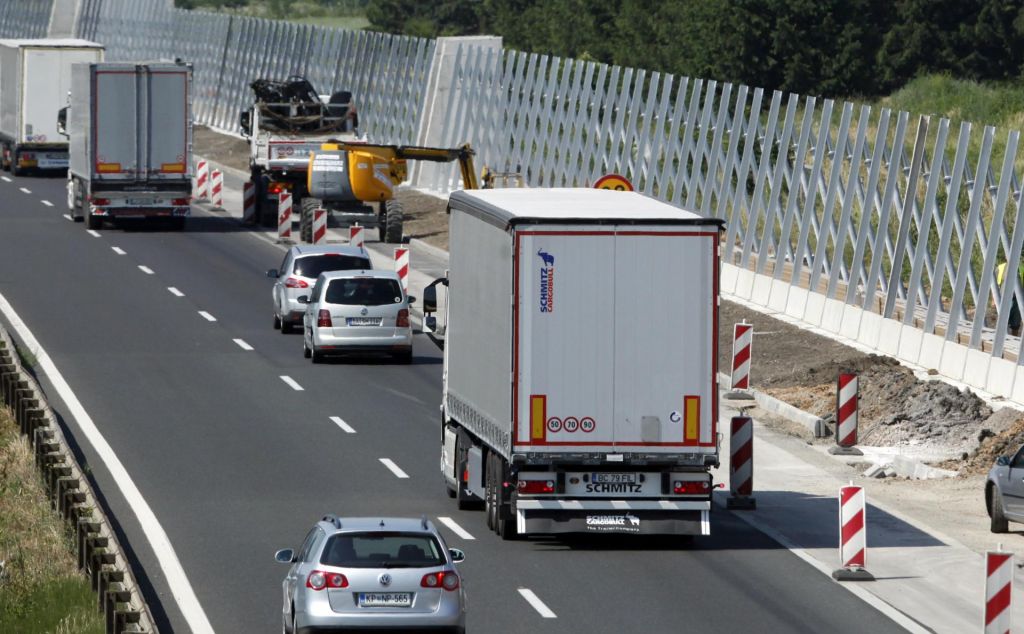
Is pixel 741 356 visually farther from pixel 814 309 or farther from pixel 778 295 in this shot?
pixel 778 295

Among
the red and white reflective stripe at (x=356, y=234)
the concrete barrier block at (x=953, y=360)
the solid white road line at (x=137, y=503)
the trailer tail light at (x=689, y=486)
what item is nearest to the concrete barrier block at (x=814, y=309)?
the concrete barrier block at (x=953, y=360)

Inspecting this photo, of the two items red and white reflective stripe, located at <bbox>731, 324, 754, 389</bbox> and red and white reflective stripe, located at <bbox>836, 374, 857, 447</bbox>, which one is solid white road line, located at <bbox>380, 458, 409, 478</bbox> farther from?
red and white reflective stripe, located at <bbox>731, 324, 754, 389</bbox>

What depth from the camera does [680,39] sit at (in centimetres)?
10575

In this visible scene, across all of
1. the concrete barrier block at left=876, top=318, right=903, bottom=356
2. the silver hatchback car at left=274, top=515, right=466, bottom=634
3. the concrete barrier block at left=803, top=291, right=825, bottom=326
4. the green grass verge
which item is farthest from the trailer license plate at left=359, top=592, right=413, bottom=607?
the concrete barrier block at left=803, top=291, right=825, bottom=326

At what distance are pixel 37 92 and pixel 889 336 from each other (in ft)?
137

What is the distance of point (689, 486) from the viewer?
2312cm

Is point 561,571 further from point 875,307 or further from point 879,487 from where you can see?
point 875,307

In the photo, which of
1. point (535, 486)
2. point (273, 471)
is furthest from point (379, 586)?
point (273, 471)

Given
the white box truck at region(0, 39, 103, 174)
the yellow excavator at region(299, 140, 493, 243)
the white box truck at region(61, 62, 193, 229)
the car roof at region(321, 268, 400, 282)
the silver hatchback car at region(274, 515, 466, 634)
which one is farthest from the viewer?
the white box truck at region(0, 39, 103, 174)

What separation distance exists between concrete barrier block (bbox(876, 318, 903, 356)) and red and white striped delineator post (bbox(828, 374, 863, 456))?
6.25 metres

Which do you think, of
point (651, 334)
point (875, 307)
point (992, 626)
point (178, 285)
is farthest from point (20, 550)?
point (178, 285)

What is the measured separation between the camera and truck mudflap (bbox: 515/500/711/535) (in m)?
23.1

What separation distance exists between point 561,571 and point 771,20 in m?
77.7

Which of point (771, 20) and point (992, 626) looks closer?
point (992, 626)
